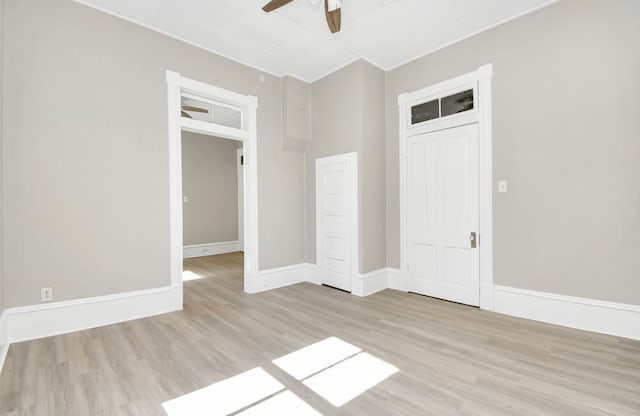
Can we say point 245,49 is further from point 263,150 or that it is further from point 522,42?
point 522,42

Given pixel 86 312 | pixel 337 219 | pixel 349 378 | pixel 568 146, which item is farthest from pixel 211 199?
pixel 568 146

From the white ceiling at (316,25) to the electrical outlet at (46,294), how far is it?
9.87 feet

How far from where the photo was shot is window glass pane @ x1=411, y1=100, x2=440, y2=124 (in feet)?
13.4

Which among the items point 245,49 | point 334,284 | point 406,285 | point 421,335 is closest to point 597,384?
point 421,335

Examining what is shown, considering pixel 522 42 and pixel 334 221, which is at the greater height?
pixel 522 42

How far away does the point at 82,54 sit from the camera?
3.09 metres

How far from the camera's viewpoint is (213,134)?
13.6ft

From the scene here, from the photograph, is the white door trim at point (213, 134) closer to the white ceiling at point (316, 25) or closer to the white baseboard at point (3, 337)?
the white ceiling at point (316, 25)

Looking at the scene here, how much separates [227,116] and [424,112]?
9.52ft

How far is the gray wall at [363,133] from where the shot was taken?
14.1 ft

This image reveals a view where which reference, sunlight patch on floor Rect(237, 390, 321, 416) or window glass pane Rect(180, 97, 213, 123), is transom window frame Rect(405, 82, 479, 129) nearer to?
window glass pane Rect(180, 97, 213, 123)

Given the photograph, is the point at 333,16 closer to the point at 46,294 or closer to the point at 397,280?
the point at 397,280

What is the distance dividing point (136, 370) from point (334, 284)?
2.92 metres

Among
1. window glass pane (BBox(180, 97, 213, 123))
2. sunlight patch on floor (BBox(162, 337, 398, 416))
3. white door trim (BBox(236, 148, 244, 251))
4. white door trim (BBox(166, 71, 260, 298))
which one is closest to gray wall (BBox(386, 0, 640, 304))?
sunlight patch on floor (BBox(162, 337, 398, 416))
